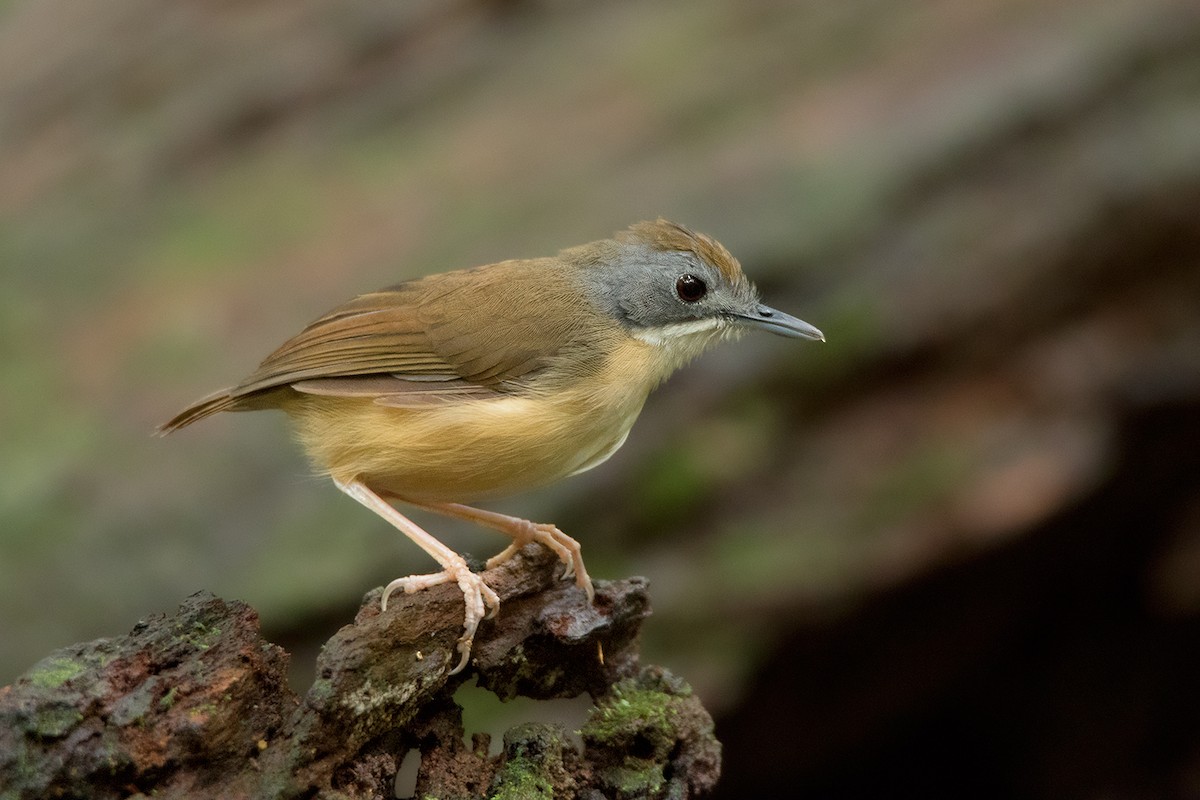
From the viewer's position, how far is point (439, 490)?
4094 millimetres

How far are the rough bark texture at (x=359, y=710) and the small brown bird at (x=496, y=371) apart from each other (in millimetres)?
268

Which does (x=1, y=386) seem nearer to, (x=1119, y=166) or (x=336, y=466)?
(x=336, y=466)

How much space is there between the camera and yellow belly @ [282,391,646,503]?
391cm

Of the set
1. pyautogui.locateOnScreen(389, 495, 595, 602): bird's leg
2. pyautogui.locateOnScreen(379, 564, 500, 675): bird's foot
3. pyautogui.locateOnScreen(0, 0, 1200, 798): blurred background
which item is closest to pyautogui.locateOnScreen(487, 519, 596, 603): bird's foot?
pyautogui.locateOnScreen(389, 495, 595, 602): bird's leg

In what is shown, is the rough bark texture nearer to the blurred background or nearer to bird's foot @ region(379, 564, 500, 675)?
bird's foot @ region(379, 564, 500, 675)

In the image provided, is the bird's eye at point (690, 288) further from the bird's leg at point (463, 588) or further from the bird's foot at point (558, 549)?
the bird's leg at point (463, 588)

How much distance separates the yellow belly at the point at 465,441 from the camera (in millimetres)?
3912

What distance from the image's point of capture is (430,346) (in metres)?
4.17

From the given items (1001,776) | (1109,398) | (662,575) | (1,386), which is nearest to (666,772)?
(662,575)

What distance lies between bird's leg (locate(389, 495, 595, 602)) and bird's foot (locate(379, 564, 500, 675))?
0.28 metres

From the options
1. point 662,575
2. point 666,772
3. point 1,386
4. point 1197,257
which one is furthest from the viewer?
point 1,386

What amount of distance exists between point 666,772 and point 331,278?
16.0 ft

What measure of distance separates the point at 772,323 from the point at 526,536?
1243 millimetres

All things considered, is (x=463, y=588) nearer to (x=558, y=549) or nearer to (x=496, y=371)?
(x=558, y=549)
